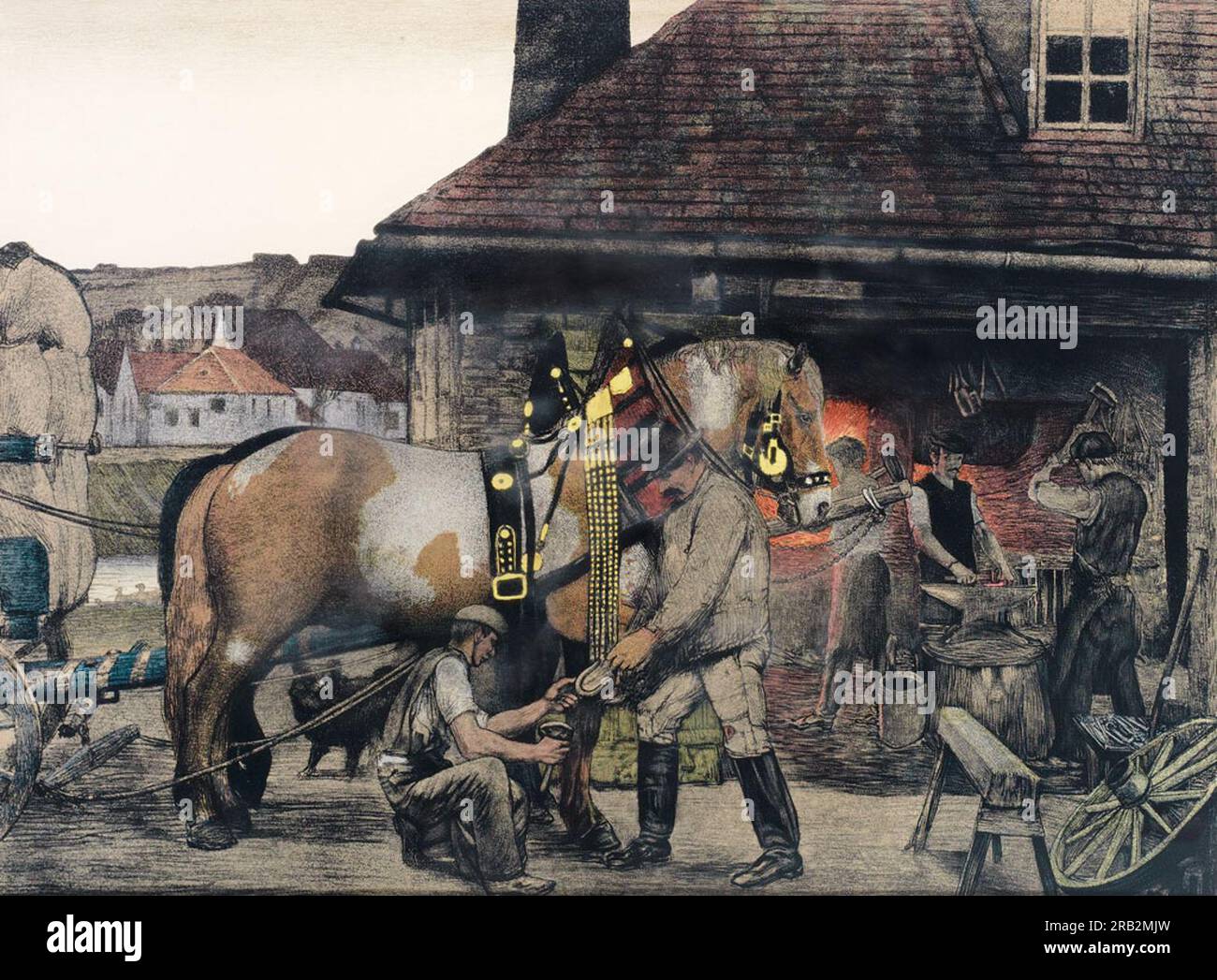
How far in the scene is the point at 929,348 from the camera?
24.6 ft

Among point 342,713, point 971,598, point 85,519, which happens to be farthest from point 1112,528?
point 85,519

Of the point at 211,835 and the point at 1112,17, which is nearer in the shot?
the point at 211,835

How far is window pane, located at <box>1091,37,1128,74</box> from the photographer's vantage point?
782cm

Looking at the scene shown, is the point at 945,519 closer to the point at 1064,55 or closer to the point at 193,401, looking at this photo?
the point at 1064,55

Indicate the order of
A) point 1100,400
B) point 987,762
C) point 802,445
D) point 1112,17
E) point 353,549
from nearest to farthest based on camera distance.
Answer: point 353,549 < point 987,762 < point 802,445 < point 1100,400 < point 1112,17

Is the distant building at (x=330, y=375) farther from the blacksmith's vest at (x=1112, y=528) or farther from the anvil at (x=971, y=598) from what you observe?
the blacksmith's vest at (x=1112, y=528)

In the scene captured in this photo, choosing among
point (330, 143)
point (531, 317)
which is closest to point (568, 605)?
point (531, 317)

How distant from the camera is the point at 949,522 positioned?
24.7ft

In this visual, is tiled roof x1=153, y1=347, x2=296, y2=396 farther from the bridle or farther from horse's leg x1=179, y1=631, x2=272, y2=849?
the bridle

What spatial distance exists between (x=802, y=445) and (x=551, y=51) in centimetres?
252

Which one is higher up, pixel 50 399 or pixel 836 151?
pixel 836 151

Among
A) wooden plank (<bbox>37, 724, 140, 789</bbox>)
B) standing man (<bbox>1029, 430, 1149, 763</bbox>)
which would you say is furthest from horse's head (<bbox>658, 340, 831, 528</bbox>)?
wooden plank (<bbox>37, 724, 140, 789</bbox>)

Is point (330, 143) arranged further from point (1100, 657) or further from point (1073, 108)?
point (1100, 657)

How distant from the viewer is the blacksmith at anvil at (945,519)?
24.6 ft
